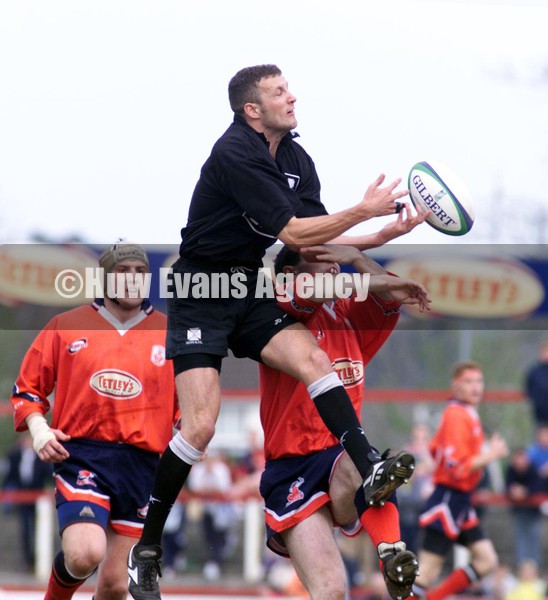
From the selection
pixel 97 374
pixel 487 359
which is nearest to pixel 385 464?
pixel 97 374

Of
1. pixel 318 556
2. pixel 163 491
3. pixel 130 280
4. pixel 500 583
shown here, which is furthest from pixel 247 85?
pixel 500 583

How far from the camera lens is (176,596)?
11312 mm

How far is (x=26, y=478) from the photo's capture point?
12.2m

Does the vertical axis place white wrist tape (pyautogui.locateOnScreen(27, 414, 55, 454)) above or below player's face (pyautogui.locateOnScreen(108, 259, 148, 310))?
below

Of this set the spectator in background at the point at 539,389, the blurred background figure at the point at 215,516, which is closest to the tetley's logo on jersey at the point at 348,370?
the blurred background figure at the point at 215,516

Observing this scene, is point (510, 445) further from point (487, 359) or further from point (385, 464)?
point (385, 464)

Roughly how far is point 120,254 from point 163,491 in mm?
1287

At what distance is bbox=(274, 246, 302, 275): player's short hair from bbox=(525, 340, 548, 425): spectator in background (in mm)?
6927

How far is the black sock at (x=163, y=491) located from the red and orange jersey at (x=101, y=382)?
59 cm

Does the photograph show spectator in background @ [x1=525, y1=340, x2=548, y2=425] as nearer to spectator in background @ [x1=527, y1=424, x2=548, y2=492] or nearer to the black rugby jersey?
spectator in background @ [x1=527, y1=424, x2=548, y2=492]

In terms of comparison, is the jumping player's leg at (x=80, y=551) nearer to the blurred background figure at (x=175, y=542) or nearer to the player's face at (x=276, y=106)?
the player's face at (x=276, y=106)

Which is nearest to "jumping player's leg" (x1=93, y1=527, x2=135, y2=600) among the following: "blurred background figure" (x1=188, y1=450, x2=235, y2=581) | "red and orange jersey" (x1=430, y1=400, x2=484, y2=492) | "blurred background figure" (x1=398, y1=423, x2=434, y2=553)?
"red and orange jersey" (x1=430, y1=400, x2=484, y2=492)

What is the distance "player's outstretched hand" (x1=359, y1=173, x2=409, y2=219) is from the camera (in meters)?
5.40

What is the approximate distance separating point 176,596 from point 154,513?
5.83 metres
